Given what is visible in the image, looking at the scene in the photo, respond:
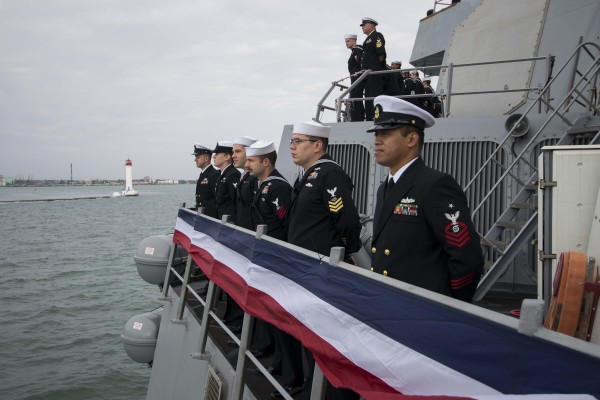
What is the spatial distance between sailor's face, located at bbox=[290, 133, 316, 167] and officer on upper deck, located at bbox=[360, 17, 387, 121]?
3254 mm

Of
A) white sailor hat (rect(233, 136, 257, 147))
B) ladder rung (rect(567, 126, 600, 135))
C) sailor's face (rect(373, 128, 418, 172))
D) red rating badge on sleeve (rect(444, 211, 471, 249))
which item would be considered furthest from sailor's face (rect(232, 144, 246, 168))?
red rating badge on sleeve (rect(444, 211, 471, 249))

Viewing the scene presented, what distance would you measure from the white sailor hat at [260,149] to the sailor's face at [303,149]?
2.30 feet

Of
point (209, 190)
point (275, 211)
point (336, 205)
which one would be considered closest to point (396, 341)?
point (336, 205)

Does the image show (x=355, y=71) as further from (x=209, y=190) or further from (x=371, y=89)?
(x=209, y=190)

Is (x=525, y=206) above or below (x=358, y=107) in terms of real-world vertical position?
below

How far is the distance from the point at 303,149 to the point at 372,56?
3.63 metres

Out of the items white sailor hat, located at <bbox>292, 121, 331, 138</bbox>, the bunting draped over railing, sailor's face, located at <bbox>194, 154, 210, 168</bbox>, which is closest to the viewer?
the bunting draped over railing

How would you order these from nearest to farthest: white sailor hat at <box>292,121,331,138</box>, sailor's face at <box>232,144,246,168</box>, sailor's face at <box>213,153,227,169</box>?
white sailor hat at <box>292,121,331,138</box> < sailor's face at <box>232,144,246,168</box> < sailor's face at <box>213,153,227,169</box>

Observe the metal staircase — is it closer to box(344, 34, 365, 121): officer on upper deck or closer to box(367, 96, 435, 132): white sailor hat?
box(367, 96, 435, 132): white sailor hat

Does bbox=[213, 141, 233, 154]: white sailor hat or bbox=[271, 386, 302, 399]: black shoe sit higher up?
bbox=[213, 141, 233, 154]: white sailor hat

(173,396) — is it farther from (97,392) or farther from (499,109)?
(97,392)

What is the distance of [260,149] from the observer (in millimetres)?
4125

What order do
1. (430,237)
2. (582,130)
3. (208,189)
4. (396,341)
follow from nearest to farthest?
(396,341) → (430,237) → (582,130) → (208,189)

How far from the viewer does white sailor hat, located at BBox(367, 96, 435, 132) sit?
2.38m
